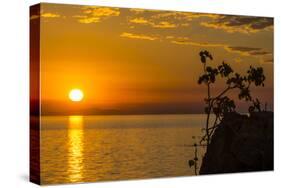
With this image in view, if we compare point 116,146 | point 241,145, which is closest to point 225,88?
point 241,145

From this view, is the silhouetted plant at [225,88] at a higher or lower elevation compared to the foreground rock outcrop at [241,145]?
higher

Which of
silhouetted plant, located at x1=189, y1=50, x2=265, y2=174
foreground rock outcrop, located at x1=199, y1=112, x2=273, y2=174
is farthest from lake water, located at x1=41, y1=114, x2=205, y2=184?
foreground rock outcrop, located at x1=199, y1=112, x2=273, y2=174

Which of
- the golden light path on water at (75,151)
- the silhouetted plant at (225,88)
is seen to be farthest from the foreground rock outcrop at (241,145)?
the golden light path on water at (75,151)

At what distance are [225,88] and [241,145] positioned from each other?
0.82 metres

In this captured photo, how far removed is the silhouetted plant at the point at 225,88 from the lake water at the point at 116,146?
183 mm

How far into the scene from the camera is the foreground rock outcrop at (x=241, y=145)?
940cm

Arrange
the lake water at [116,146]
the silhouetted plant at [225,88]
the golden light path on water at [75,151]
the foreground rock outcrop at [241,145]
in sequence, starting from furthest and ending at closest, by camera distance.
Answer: the foreground rock outcrop at [241,145] → the silhouetted plant at [225,88] → the golden light path on water at [75,151] → the lake water at [116,146]

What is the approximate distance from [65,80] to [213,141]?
2292 millimetres

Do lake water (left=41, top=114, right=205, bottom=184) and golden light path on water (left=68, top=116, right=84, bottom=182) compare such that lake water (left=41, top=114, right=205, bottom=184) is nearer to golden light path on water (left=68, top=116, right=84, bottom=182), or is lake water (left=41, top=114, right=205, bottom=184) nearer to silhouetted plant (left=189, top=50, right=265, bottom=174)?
golden light path on water (left=68, top=116, right=84, bottom=182)

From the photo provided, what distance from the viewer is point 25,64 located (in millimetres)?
8469

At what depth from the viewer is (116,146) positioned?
8.57 m

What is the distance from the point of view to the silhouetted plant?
364 inches

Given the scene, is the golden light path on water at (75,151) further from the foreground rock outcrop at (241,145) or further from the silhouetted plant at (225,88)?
the foreground rock outcrop at (241,145)

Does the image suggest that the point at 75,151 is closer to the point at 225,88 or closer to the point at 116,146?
the point at 116,146
